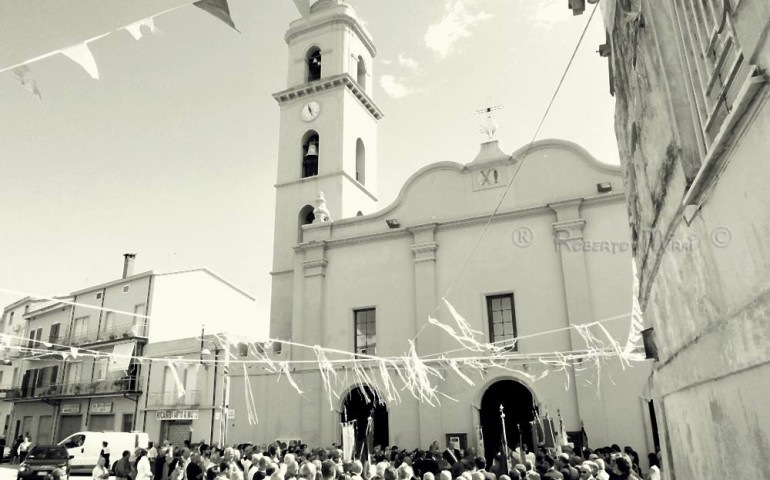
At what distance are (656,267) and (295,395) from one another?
15.2 m

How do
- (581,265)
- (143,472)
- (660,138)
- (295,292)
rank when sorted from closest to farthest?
1. (660,138)
2. (143,472)
3. (581,265)
4. (295,292)

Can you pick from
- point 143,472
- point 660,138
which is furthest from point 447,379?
point 660,138

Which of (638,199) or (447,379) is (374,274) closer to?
(447,379)

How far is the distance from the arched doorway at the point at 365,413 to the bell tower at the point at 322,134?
3743mm

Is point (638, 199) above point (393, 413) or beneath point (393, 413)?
above

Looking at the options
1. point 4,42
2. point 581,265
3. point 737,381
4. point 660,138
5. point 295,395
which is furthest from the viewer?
point 295,395

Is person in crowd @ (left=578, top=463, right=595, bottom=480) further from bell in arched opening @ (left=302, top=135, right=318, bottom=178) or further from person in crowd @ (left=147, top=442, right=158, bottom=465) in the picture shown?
bell in arched opening @ (left=302, top=135, right=318, bottom=178)

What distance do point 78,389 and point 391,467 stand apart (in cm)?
3208

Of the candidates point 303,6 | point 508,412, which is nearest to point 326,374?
point 508,412

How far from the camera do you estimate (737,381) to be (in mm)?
3016

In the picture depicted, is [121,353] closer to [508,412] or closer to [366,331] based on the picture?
[366,331]

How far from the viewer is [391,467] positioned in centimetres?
756

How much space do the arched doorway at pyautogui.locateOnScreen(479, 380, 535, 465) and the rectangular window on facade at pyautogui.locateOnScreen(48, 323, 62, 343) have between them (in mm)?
31722

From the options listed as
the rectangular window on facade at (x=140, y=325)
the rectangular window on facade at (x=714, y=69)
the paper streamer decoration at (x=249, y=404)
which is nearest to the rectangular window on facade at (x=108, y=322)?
the rectangular window on facade at (x=140, y=325)
